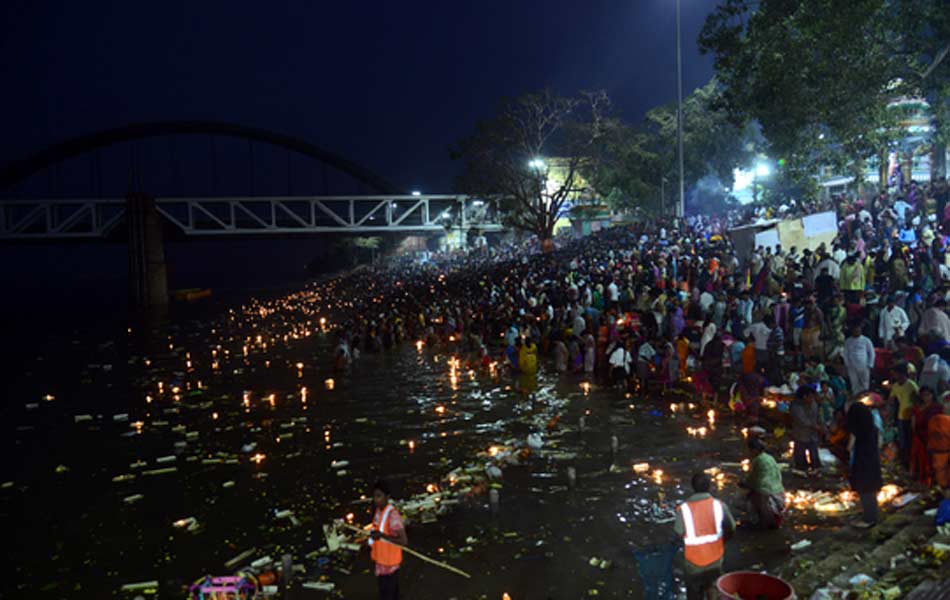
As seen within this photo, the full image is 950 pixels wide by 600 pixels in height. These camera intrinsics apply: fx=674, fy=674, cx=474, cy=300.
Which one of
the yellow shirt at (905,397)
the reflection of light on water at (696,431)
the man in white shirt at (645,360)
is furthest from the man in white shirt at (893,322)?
the man in white shirt at (645,360)

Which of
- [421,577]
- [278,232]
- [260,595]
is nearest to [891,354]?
[421,577]

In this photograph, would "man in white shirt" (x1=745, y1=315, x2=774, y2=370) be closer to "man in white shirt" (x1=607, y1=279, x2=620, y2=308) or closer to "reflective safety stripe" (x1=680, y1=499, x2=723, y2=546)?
"man in white shirt" (x1=607, y1=279, x2=620, y2=308)

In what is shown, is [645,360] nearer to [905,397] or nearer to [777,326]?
[777,326]

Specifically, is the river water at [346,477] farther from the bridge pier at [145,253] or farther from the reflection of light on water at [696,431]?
the bridge pier at [145,253]

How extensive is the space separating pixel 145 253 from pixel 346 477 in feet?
201

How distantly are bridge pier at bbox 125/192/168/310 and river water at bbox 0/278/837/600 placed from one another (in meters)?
46.1

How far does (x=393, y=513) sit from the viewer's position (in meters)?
6.80

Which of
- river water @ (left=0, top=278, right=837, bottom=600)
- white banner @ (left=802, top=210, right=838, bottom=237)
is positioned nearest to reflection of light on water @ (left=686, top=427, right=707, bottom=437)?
river water @ (left=0, top=278, right=837, bottom=600)

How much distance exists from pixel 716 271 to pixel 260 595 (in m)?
17.9

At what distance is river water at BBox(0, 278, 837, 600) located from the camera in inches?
337

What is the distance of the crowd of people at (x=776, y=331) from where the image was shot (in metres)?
9.77

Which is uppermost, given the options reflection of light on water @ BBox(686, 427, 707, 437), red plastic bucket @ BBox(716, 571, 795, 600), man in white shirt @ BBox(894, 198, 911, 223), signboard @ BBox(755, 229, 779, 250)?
man in white shirt @ BBox(894, 198, 911, 223)

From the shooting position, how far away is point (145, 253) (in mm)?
65188

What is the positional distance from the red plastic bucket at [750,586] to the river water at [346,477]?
2078mm
